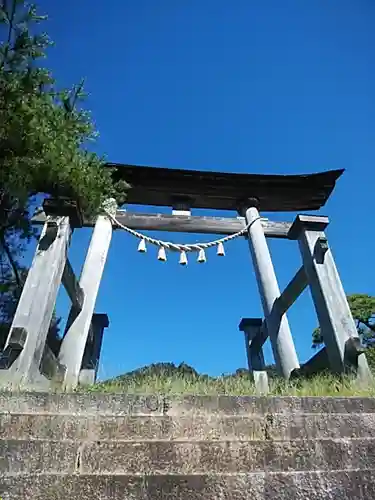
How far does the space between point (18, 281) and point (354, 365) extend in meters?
5.90

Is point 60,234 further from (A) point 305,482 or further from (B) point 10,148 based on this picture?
(A) point 305,482

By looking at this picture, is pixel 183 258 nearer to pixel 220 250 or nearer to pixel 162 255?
pixel 162 255

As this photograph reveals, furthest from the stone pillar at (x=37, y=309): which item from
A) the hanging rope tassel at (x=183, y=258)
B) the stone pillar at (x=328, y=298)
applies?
the stone pillar at (x=328, y=298)

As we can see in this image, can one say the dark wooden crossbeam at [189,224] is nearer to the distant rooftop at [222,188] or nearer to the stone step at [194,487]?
the distant rooftop at [222,188]

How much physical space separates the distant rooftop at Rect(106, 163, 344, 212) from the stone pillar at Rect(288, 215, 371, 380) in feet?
7.49

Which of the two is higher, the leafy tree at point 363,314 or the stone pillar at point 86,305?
the leafy tree at point 363,314

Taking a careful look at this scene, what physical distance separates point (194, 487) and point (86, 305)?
12.4 ft

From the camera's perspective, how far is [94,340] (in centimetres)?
813

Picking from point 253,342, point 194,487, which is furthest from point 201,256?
point 194,487

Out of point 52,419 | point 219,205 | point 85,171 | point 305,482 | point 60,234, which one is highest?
point 219,205

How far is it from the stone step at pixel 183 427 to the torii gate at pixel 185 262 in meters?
1.05

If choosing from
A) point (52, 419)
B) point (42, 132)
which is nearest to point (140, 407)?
point (52, 419)

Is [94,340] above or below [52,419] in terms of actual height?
above

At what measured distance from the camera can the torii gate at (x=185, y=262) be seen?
4.07m
